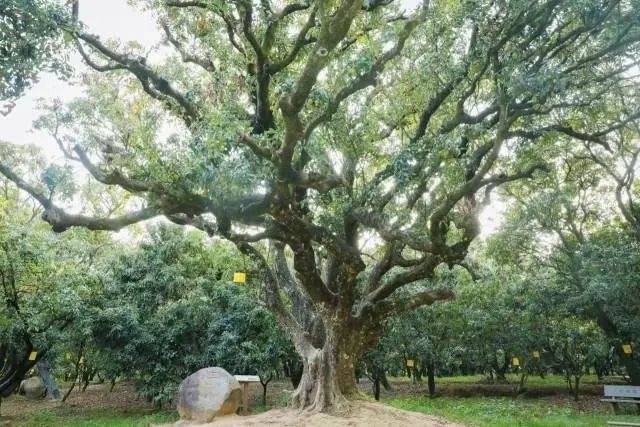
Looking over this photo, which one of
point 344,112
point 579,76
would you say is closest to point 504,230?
point 579,76

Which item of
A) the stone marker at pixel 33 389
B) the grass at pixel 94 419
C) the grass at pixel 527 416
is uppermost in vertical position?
the stone marker at pixel 33 389

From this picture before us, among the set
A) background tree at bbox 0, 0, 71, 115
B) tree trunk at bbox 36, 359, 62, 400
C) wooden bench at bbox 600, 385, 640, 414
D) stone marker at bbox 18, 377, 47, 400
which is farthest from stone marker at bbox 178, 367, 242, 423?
stone marker at bbox 18, 377, 47, 400

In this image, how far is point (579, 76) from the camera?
27.8 feet

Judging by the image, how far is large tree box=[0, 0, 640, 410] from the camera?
6.86 meters

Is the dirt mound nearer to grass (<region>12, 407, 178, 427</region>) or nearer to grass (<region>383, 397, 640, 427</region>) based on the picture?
grass (<region>383, 397, 640, 427</region>)

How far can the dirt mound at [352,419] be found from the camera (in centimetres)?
828

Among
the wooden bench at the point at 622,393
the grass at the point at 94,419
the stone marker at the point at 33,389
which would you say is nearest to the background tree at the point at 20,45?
the grass at the point at 94,419

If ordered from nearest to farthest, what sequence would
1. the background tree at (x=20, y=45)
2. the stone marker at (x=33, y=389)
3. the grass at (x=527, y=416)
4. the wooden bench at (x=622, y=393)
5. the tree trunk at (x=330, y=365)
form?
the background tree at (x=20, y=45), the tree trunk at (x=330, y=365), the grass at (x=527, y=416), the wooden bench at (x=622, y=393), the stone marker at (x=33, y=389)

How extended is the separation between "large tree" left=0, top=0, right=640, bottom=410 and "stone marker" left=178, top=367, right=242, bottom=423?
5.41ft

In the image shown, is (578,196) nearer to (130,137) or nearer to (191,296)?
(191,296)

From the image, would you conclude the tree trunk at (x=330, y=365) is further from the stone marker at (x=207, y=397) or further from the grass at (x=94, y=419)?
the grass at (x=94, y=419)

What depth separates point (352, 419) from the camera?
8445 mm

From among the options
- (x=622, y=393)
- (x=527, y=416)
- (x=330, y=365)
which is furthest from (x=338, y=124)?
(x=622, y=393)

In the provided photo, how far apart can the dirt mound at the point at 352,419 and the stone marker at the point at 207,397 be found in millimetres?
395
